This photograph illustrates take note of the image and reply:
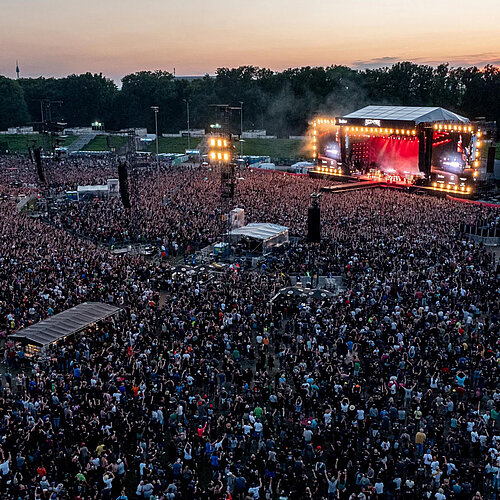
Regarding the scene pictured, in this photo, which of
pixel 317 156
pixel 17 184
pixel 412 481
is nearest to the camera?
pixel 412 481

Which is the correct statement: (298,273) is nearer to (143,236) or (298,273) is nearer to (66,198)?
(143,236)

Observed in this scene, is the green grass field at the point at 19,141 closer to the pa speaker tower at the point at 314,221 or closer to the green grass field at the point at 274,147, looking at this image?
the green grass field at the point at 274,147

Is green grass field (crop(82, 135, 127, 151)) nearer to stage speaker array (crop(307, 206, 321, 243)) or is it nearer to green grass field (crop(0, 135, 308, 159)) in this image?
green grass field (crop(0, 135, 308, 159))

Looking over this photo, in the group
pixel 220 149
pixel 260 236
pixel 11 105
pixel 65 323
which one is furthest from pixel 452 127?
pixel 11 105

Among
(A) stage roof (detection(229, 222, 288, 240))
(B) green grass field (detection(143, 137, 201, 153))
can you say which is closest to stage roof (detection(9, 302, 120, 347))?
(A) stage roof (detection(229, 222, 288, 240))

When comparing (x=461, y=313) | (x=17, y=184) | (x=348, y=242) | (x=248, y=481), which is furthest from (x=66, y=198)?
(x=248, y=481)

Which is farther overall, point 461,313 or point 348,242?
point 348,242

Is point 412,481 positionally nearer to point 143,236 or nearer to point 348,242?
point 348,242

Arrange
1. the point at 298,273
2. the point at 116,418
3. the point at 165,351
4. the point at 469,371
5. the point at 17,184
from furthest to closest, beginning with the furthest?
the point at 17,184, the point at 298,273, the point at 165,351, the point at 469,371, the point at 116,418
